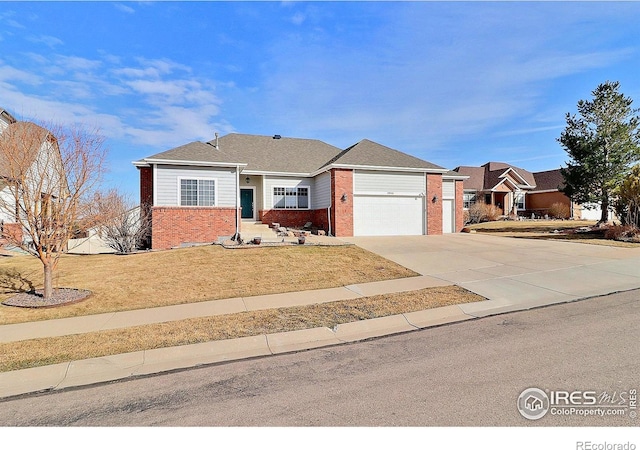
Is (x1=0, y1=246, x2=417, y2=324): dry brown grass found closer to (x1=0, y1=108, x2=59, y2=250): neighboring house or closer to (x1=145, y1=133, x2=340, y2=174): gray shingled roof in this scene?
(x1=0, y1=108, x2=59, y2=250): neighboring house

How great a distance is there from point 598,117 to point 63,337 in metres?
30.4

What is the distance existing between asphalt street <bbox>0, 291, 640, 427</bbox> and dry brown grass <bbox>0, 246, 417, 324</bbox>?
13.3 feet

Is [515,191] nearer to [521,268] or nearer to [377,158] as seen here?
[377,158]

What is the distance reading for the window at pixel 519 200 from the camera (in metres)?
36.2

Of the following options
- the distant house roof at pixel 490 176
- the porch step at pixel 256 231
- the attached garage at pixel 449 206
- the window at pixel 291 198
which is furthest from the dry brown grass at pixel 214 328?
the distant house roof at pixel 490 176

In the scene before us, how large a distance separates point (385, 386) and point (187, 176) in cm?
1505

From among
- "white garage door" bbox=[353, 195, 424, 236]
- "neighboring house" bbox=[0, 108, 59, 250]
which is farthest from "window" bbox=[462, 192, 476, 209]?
"neighboring house" bbox=[0, 108, 59, 250]

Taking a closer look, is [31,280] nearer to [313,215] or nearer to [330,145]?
[313,215]

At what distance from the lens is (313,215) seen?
21.6 metres

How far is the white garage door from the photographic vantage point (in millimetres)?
19109

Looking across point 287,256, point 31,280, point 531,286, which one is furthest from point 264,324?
point 31,280

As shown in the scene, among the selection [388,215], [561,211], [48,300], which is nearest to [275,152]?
[388,215]

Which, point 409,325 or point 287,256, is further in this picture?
point 287,256
